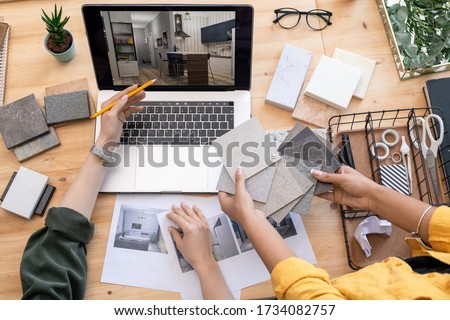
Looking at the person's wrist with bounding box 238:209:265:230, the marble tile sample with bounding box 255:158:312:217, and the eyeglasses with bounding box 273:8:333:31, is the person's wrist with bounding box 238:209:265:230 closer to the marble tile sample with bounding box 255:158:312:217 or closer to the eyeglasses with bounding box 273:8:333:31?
the marble tile sample with bounding box 255:158:312:217

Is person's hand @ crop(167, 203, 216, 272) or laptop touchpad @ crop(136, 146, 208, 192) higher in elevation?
laptop touchpad @ crop(136, 146, 208, 192)

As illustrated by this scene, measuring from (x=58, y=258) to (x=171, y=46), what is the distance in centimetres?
52

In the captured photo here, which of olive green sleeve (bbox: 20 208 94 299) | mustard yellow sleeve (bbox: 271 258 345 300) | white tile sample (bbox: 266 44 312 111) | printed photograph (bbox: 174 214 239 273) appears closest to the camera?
mustard yellow sleeve (bbox: 271 258 345 300)

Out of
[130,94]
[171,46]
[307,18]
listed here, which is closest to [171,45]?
[171,46]

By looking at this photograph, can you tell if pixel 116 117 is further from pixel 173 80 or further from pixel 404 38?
pixel 404 38

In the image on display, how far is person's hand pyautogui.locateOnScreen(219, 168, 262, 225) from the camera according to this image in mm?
874

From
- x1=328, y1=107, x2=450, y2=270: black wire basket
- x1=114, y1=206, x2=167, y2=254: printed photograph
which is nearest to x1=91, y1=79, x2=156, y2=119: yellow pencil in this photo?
x1=114, y1=206, x2=167, y2=254: printed photograph

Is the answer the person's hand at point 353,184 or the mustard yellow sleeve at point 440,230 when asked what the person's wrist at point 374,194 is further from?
the mustard yellow sleeve at point 440,230

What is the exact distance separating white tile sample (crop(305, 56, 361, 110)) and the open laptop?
169 millimetres

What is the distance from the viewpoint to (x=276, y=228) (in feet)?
3.13

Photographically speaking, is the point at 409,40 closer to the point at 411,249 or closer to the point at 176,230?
Result: the point at 411,249

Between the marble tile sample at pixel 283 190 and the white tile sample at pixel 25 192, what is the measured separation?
1.62 feet

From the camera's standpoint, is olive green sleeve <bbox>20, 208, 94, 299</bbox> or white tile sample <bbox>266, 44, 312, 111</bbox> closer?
olive green sleeve <bbox>20, 208, 94, 299</bbox>
